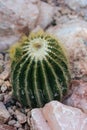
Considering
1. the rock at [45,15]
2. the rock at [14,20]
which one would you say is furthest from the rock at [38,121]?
the rock at [45,15]

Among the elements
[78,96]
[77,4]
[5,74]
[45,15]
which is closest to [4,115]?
[5,74]

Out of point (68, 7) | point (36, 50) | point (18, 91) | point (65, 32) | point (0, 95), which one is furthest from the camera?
point (68, 7)

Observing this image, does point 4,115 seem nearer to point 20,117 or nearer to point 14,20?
point 20,117

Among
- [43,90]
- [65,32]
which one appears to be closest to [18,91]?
→ [43,90]

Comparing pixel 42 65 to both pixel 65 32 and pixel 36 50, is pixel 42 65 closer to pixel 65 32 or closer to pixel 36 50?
pixel 36 50

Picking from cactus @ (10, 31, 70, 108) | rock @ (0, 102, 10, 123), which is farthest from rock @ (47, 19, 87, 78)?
rock @ (0, 102, 10, 123)

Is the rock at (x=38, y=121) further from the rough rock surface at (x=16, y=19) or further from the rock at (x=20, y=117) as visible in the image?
the rough rock surface at (x=16, y=19)
